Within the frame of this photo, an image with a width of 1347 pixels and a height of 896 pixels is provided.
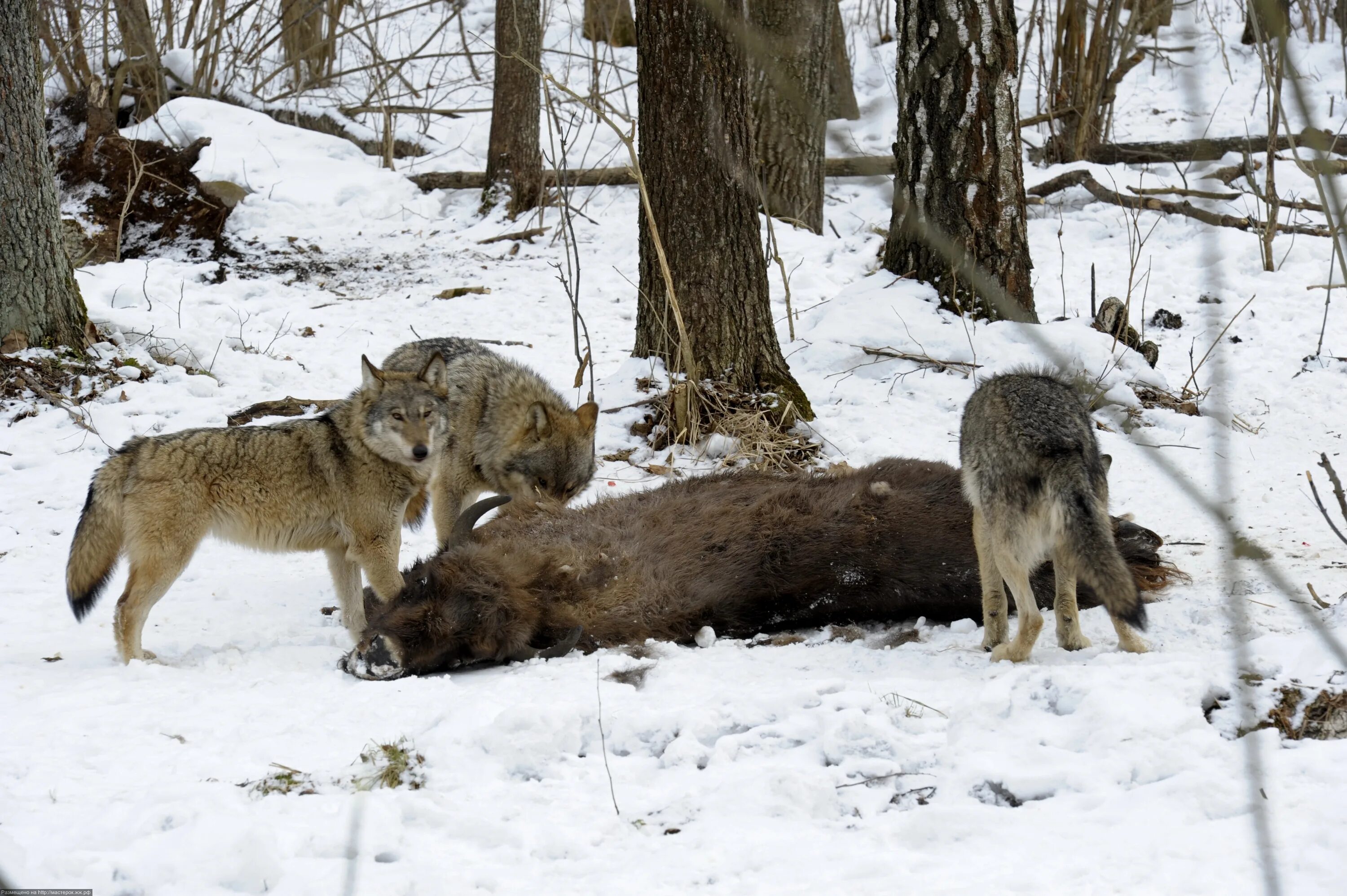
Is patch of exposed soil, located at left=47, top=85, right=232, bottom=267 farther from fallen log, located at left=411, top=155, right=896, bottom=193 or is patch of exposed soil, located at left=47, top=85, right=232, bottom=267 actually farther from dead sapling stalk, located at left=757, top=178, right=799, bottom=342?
dead sapling stalk, located at left=757, top=178, right=799, bottom=342

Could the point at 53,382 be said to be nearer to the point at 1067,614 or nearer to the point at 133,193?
the point at 133,193

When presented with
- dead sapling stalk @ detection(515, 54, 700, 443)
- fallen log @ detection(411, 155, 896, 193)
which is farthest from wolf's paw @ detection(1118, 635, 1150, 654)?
fallen log @ detection(411, 155, 896, 193)

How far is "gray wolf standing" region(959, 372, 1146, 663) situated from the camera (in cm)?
430

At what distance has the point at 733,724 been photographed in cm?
410

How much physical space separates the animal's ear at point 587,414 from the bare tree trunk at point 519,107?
8641 millimetres

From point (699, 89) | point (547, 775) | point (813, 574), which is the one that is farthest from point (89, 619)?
point (699, 89)

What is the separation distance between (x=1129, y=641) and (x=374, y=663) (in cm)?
329

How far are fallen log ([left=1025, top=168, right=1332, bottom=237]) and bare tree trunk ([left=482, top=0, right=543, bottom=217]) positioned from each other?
21.9 feet

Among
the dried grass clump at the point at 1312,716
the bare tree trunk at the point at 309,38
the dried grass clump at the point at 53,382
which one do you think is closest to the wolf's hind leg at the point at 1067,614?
the dried grass clump at the point at 1312,716

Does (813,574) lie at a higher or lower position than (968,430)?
lower

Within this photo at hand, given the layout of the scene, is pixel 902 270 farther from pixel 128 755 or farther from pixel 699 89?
pixel 128 755

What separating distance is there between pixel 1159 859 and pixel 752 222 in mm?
6032

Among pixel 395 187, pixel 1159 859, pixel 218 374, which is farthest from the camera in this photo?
pixel 395 187

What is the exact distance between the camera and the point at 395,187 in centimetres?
1642
